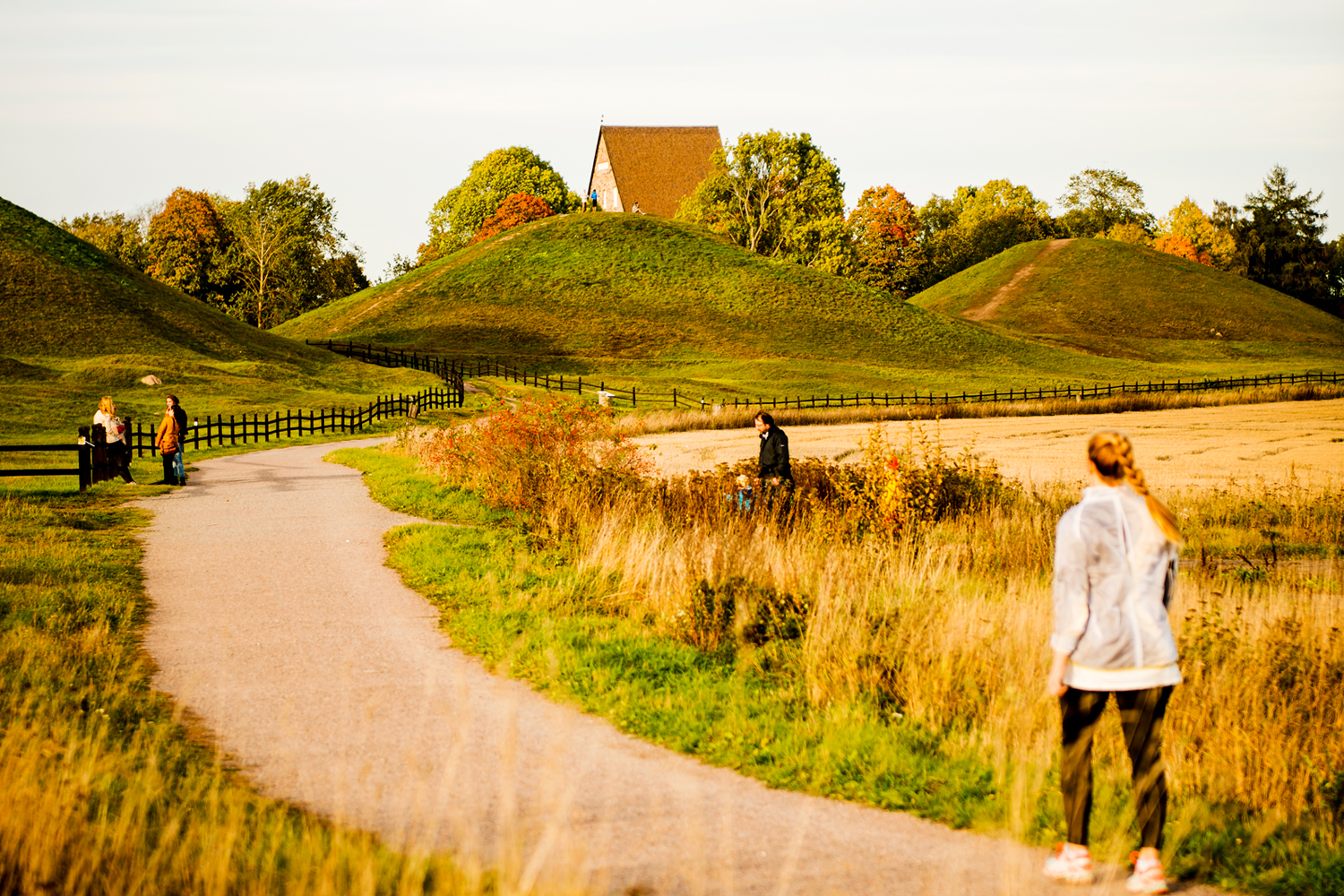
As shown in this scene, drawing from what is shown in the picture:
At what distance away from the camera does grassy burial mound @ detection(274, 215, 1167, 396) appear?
266ft

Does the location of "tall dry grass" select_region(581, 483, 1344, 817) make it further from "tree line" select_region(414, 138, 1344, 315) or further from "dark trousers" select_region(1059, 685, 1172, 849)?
"tree line" select_region(414, 138, 1344, 315)

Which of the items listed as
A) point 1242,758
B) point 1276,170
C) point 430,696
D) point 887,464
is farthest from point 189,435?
point 1276,170

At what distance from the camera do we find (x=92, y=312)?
67.8m

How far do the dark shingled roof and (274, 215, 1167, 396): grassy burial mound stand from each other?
22.0 m

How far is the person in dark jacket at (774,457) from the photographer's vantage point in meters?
16.0

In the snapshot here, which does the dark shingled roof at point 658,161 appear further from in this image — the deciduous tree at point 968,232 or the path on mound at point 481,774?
the path on mound at point 481,774

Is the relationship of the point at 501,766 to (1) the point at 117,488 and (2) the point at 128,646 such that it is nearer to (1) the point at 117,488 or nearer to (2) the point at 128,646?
(2) the point at 128,646

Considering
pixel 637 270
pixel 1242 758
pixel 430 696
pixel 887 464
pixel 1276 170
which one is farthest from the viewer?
pixel 1276 170

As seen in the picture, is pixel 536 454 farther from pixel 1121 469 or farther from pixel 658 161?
pixel 658 161

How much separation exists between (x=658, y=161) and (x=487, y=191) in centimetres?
2465

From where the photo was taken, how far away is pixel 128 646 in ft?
31.8

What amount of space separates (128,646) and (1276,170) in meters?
148

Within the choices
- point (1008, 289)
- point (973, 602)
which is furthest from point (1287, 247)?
point (973, 602)

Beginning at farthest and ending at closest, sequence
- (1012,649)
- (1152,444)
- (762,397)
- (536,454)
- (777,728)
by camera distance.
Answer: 1. (762,397)
2. (1152,444)
3. (536,454)
4. (1012,649)
5. (777,728)
